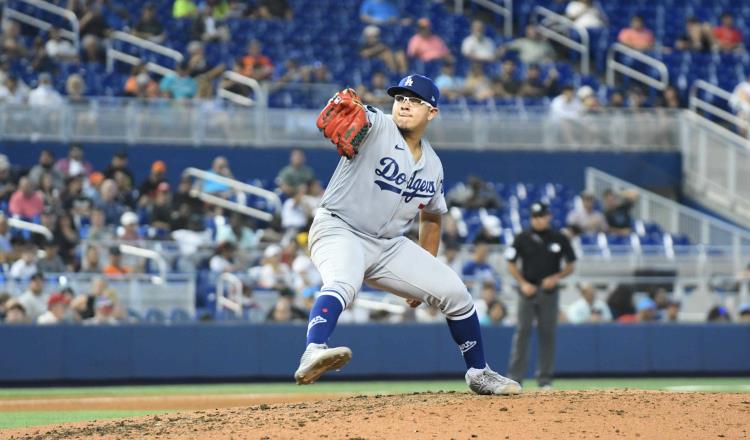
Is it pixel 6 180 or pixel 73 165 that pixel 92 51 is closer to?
pixel 73 165

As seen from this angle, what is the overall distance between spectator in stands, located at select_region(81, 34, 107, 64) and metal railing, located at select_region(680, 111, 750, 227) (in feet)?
30.6

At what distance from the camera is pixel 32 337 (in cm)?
1470

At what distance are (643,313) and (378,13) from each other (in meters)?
8.58

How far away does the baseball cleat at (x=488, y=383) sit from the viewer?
812 centimetres

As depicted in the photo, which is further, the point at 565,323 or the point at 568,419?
the point at 565,323

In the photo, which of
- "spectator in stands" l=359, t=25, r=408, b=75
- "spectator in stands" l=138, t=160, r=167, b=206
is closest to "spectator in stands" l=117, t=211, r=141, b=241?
"spectator in stands" l=138, t=160, r=167, b=206

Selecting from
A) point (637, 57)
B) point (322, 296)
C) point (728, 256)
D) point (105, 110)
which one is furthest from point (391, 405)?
point (637, 57)

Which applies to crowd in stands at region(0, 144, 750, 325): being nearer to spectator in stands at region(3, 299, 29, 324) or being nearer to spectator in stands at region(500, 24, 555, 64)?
spectator in stands at region(3, 299, 29, 324)

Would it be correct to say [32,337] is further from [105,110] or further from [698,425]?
[698,425]

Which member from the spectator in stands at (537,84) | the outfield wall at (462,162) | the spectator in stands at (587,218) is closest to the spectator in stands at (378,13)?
the spectator in stands at (537,84)

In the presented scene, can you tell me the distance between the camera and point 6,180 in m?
17.1

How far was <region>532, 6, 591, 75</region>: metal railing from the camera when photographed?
914 inches

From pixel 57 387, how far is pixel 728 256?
26.8ft

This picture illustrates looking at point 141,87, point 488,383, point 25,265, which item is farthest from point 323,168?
point 488,383
